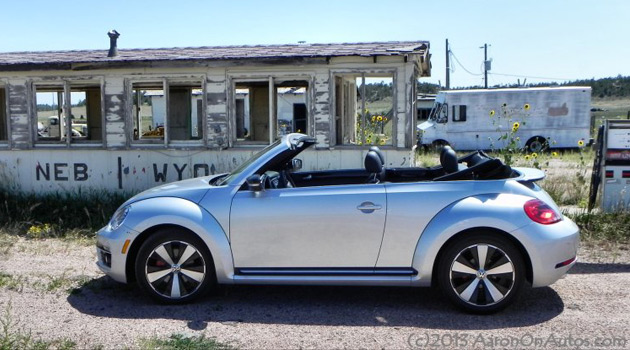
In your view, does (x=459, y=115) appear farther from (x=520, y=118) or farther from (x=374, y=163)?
(x=374, y=163)

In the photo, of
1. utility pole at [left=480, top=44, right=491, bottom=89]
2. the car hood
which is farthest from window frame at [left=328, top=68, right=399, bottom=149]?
utility pole at [left=480, top=44, right=491, bottom=89]

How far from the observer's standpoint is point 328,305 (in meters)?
5.56

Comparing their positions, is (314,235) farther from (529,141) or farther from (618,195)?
(529,141)

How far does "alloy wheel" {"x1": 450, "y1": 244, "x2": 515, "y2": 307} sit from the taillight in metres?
0.40

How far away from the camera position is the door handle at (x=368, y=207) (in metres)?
5.25

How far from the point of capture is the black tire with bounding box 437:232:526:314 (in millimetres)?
5094

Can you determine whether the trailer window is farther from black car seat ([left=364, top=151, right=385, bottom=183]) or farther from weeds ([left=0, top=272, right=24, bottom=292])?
weeds ([left=0, top=272, right=24, bottom=292])

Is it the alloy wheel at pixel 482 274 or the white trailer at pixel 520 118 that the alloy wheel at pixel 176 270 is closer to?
the alloy wheel at pixel 482 274

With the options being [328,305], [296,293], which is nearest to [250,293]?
[296,293]

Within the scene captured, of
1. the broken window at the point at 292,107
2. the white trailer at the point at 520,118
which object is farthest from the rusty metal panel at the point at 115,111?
the white trailer at the point at 520,118

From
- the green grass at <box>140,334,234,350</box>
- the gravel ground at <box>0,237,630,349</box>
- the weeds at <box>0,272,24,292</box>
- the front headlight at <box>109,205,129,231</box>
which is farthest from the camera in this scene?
the weeds at <box>0,272,24,292</box>

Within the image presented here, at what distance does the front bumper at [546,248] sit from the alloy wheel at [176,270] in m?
2.69

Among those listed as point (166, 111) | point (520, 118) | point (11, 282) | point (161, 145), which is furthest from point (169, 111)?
point (520, 118)

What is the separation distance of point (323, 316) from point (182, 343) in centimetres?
127
